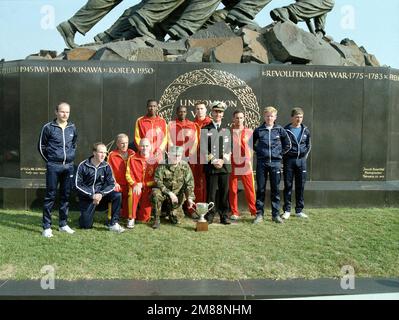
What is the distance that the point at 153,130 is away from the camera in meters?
7.11

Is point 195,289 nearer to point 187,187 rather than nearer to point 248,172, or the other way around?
point 187,187

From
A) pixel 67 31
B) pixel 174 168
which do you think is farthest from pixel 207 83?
pixel 67 31

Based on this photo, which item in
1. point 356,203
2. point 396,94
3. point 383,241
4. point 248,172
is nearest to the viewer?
point 383,241

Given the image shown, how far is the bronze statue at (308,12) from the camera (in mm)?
9523

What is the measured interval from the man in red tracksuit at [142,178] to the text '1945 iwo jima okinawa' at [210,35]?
2419mm

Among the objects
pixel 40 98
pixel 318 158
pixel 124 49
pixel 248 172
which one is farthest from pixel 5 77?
pixel 318 158

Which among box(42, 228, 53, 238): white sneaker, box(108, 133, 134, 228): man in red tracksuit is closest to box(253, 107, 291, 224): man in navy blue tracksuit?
box(108, 133, 134, 228): man in red tracksuit

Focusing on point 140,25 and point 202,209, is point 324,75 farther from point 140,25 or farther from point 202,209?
point 140,25

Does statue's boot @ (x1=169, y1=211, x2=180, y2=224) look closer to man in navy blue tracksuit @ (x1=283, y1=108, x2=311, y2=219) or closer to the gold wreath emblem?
man in navy blue tracksuit @ (x1=283, y1=108, x2=311, y2=219)

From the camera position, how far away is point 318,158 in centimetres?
816

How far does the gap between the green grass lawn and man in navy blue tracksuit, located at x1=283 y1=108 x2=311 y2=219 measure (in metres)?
0.30

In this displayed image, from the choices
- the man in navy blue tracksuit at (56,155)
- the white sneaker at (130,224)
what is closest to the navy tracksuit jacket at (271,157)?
the white sneaker at (130,224)
